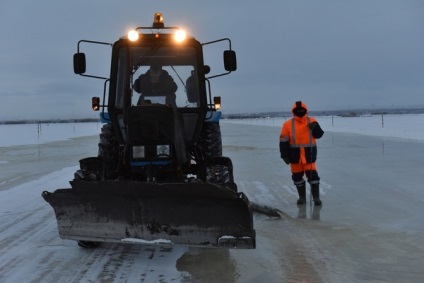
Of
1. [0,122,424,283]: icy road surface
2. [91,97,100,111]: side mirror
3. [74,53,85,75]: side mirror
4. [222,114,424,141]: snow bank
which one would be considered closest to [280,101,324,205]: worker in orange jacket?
[0,122,424,283]: icy road surface

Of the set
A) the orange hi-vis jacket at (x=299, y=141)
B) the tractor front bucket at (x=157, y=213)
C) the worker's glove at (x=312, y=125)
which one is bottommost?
the tractor front bucket at (x=157, y=213)

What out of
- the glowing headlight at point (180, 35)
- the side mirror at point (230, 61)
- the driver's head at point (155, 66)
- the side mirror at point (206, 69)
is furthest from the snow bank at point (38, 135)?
the side mirror at point (230, 61)

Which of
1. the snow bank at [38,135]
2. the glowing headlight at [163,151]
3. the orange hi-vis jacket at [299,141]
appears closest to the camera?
the glowing headlight at [163,151]

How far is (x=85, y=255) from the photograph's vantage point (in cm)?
448

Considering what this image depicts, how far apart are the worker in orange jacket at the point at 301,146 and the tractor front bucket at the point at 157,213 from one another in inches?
128

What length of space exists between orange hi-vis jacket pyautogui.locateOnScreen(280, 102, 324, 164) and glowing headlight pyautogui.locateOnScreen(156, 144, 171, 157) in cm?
267

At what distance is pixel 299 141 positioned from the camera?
22.6 ft

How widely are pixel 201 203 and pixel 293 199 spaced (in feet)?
12.2

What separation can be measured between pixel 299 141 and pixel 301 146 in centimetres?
8

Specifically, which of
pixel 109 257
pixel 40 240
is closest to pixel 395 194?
pixel 109 257

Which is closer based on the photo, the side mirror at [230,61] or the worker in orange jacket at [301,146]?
the side mirror at [230,61]

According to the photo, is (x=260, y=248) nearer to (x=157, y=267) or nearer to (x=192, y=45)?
(x=157, y=267)

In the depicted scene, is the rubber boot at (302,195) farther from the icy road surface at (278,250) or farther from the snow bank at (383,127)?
the snow bank at (383,127)

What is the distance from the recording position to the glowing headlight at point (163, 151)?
4.68 metres
